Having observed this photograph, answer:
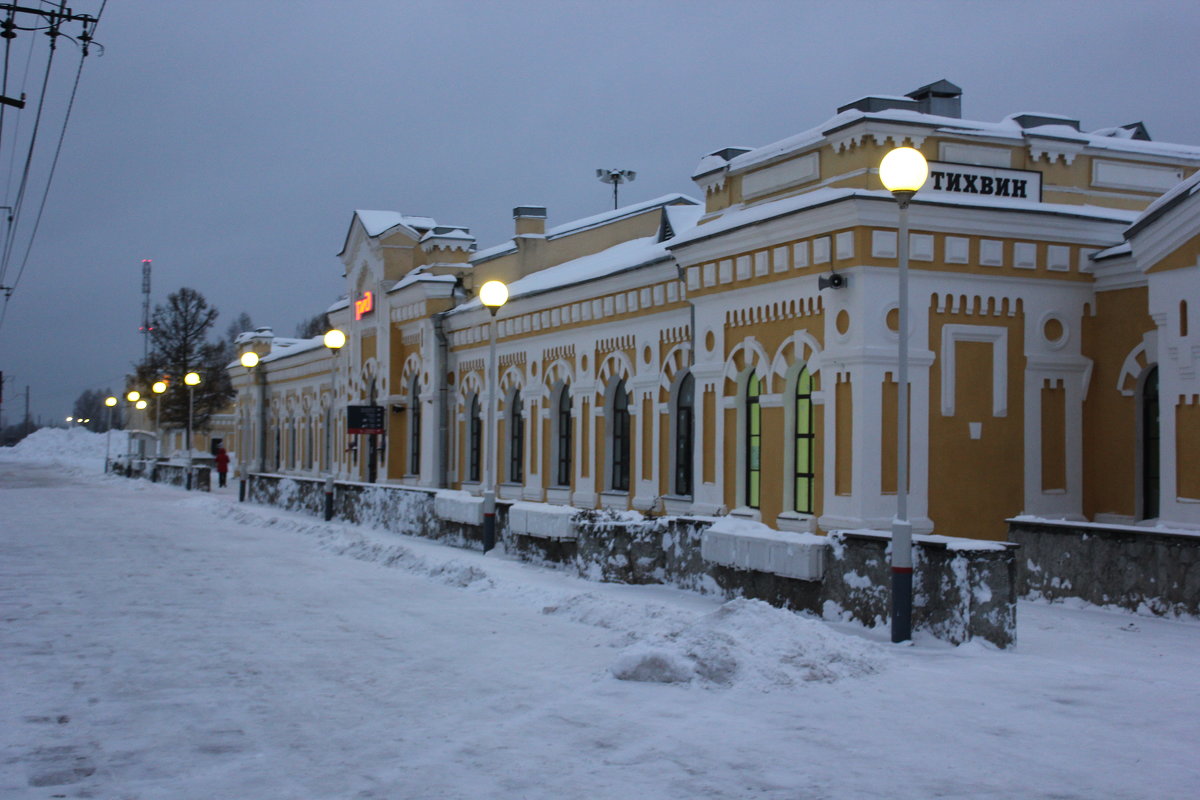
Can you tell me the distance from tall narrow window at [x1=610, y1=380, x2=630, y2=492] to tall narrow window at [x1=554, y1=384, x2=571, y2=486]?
2255 millimetres

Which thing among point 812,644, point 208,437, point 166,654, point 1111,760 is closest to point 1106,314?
point 812,644

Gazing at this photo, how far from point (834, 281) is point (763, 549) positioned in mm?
5274

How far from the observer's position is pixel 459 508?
20938 millimetres

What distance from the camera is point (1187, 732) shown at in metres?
7.86

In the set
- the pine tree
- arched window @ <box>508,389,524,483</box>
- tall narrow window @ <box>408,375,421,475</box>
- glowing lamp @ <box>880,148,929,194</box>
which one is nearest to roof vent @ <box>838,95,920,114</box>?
glowing lamp @ <box>880,148,929,194</box>

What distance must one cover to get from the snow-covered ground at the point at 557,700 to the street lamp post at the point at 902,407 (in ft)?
1.06

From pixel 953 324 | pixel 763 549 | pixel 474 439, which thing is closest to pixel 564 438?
pixel 474 439

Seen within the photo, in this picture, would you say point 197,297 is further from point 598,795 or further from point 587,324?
point 598,795

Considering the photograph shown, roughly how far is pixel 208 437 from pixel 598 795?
8146 centimetres

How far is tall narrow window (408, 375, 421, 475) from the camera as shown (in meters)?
36.4

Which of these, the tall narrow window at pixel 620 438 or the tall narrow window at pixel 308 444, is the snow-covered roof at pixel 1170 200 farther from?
the tall narrow window at pixel 308 444

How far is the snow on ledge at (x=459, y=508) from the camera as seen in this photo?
2031cm

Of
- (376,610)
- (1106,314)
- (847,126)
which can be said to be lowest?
(376,610)

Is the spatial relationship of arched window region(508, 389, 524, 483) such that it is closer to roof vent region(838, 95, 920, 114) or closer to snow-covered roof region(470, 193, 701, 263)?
snow-covered roof region(470, 193, 701, 263)
